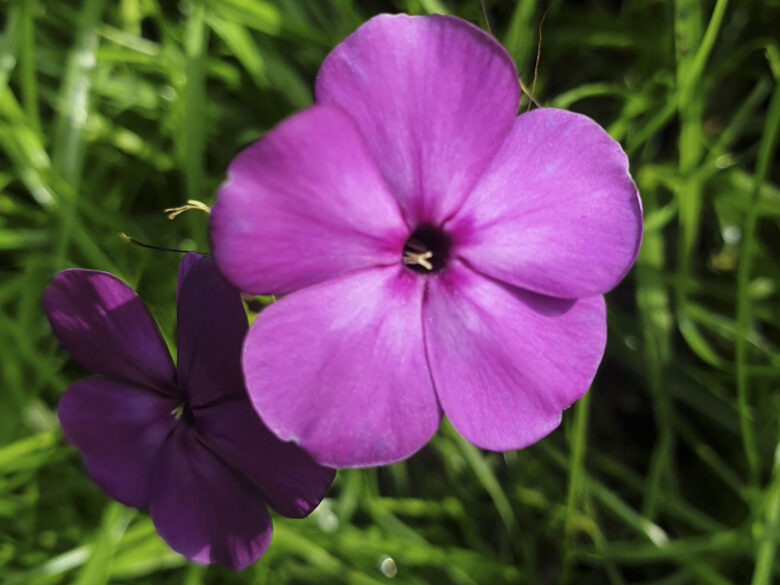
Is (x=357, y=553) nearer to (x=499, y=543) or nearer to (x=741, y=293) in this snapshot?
(x=499, y=543)

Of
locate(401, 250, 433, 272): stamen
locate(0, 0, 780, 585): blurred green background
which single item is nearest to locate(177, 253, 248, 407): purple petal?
locate(401, 250, 433, 272): stamen

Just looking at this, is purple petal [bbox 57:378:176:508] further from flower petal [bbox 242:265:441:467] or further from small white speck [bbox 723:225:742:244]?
small white speck [bbox 723:225:742:244]

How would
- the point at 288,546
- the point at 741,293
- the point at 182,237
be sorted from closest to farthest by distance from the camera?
the point at 741,293, the point at 288,546, the point at 182,237

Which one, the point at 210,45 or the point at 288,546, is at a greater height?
the point at 210,45

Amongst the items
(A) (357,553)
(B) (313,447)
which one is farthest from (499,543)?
(B) (313,447)

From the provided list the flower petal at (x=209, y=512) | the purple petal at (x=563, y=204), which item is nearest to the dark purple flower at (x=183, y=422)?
the flower petal at (x=209, y=512)

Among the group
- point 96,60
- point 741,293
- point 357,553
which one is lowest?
point 357,553

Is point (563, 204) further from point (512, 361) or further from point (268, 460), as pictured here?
point (268, 460)
